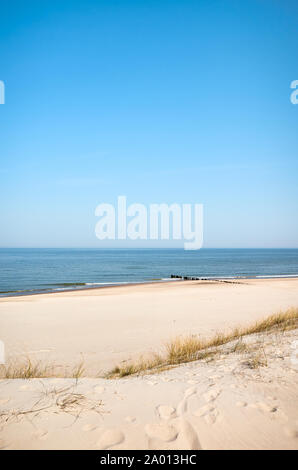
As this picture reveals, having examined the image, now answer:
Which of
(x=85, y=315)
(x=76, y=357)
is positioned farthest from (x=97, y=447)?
(x=85, y=315)

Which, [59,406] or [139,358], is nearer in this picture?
[59,406]

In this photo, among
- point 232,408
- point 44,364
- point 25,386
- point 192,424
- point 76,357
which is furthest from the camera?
point 76,357

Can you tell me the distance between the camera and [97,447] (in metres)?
2.77

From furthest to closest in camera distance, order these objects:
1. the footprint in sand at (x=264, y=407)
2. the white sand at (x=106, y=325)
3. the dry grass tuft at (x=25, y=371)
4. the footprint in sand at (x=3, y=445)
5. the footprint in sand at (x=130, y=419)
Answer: the white sand at (x=106, y=325) → the dry grass tuft at (x=25, y=371) → the footprint in sand at (x=264, y=407) → the footprint in sand at (x=130, y=419) → the footprint in sand at (x=3, y=445)

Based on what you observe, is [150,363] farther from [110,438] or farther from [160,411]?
[110,438]

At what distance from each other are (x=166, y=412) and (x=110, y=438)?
816 mm

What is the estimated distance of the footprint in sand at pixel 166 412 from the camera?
3305 millimetres

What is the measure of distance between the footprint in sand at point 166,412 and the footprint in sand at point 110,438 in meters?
0.60

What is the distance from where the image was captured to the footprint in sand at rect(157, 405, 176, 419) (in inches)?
130

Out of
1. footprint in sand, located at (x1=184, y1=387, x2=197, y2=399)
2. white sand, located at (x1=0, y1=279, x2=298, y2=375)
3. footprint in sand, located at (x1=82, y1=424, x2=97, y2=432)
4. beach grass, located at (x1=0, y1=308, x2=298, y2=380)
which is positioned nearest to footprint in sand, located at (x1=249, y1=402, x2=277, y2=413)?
footprint in sand, located at (x1=184, y1=387, x2=197, y2=399)

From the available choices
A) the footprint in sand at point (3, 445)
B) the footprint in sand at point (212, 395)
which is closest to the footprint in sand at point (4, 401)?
the footprint in sand at point (3, 445)

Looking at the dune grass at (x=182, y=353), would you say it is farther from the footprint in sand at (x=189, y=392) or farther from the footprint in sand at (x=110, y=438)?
the footprint in sand at (x=110, y=438)
